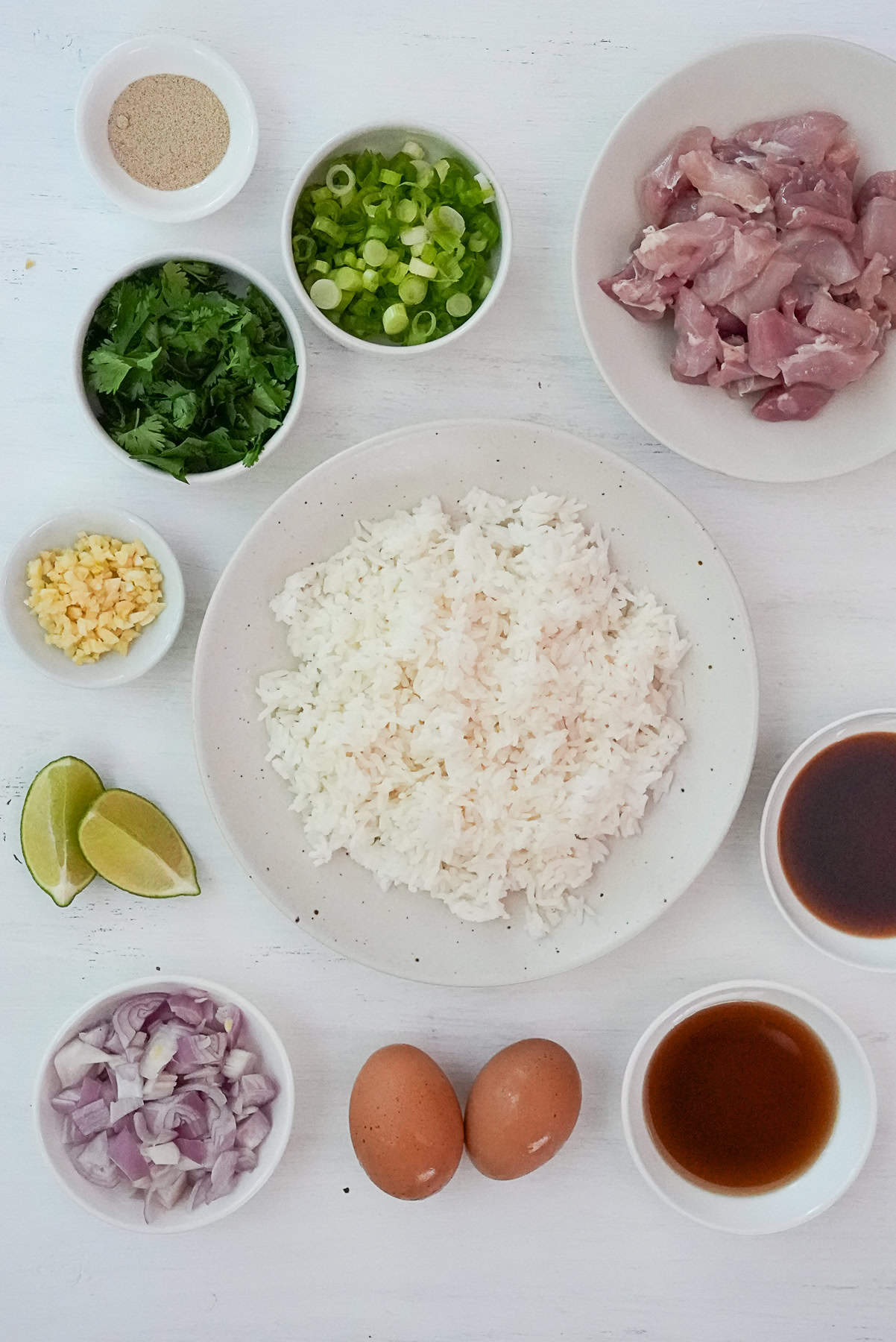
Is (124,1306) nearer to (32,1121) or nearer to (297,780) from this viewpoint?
(32,1121)

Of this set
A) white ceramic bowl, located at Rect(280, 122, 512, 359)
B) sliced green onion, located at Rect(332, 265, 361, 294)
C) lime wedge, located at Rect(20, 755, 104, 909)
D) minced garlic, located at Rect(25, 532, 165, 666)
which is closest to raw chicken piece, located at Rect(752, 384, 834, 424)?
white ceramic bowl, located at Rect(280, 122, 512, 359)

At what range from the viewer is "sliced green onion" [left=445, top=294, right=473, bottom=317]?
1.88m

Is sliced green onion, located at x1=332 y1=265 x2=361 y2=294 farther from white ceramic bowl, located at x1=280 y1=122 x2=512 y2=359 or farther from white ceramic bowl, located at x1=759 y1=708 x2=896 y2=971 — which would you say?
white ceramic bowl, located at x1=759 y1=708 x2=896 y2=971

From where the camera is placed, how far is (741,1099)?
198cm

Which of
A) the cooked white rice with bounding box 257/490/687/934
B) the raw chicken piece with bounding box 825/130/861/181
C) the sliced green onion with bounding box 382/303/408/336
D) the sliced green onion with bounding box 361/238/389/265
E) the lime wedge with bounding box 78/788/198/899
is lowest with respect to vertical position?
the lime wedge with bounding box 78/788/198/899

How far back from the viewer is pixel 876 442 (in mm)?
1920

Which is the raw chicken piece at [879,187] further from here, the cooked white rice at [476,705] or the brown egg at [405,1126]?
the brown egg at [405,1126]

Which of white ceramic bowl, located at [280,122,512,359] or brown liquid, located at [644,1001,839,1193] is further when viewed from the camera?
brown liquid, located at [644,1001,839,1193]

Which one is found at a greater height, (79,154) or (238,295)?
(79,154)

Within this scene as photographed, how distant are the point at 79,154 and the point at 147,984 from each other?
1679 mm

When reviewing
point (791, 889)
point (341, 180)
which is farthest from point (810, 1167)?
point (341, 180)

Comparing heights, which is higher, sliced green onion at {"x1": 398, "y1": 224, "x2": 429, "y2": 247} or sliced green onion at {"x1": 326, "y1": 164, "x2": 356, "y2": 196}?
sliced green onion at {"x1": 326, "y1": 164, "x2": 356, "y2": 196}

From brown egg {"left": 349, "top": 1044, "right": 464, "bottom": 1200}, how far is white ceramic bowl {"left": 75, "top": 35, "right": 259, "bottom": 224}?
171 cm

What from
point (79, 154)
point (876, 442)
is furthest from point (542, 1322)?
point (79, 154)
